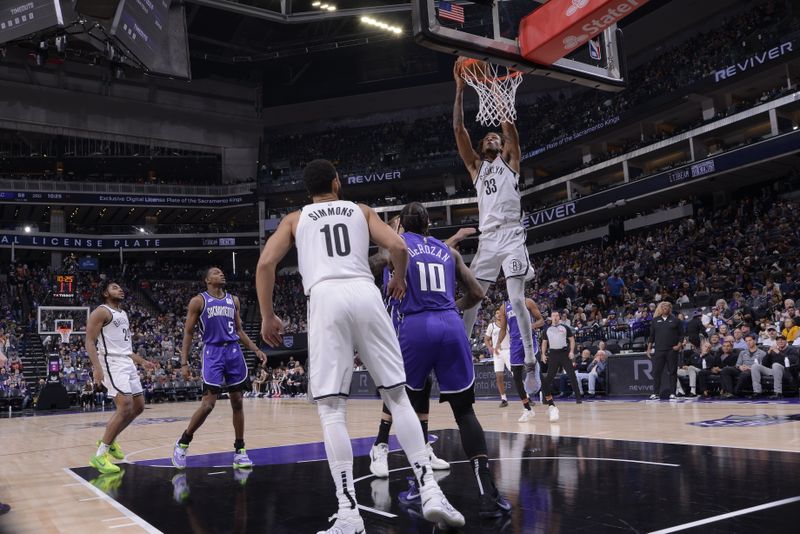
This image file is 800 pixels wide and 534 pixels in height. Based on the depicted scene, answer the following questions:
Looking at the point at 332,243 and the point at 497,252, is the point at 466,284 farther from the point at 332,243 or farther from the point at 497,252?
the point at 497,252

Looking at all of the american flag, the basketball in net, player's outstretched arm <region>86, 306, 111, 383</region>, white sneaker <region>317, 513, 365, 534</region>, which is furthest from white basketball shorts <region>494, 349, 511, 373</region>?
white sneaker <region>317, 513, 365, 534</region>

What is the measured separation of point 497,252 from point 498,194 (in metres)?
0.62

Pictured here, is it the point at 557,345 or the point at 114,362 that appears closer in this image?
the point at 114,362

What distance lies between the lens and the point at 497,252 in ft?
23.2

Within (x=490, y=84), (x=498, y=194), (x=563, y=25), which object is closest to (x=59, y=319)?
(x=490, y=84)

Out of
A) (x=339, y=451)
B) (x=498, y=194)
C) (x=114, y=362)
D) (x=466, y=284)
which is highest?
(x=498, y=194)

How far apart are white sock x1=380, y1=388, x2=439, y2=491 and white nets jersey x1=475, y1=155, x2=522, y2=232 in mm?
3584

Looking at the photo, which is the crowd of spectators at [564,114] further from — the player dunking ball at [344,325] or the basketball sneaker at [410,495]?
the player dunking ball at [344,325]

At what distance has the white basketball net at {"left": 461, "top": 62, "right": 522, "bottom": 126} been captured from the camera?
7820 mm

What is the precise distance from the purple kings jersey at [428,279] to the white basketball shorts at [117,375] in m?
4.30

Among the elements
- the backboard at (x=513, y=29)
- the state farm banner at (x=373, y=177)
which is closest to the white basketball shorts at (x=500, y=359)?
the backboard at (x=513, y=29)

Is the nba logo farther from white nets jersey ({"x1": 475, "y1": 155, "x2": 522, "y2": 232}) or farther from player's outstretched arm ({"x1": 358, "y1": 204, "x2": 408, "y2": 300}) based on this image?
player's outstretched arm ({"x1": 358, "y1": 204, "x2": 408, "y2": 300})

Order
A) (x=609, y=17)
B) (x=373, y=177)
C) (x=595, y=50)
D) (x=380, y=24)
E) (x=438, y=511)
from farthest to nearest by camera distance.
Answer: (x=373, y=177), (x=380, y=24), (x=595, y=50), (x=609, y=17), (x=438, y=511)

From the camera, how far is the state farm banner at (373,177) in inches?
1598
